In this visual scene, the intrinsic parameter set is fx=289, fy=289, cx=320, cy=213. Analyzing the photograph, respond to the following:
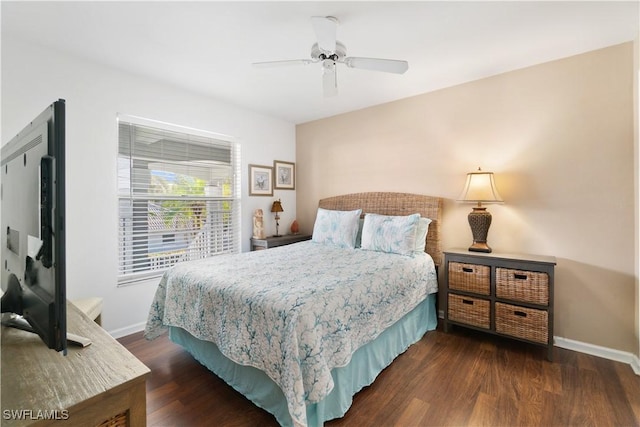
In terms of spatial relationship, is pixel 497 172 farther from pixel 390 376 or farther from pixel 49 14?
pixel 49 14

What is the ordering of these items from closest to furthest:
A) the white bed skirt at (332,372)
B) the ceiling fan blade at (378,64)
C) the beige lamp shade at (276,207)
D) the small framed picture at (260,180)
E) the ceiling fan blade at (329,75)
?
the white bed skirt at (332,372)
the ceiling fan blade at (378,64)
the ceiling fan blade at (329,75)
the small framed picture at (260,180)
the beige lamp shade at (276,207)

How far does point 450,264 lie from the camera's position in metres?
2.82

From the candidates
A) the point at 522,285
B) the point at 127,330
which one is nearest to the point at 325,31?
the point at 522,285

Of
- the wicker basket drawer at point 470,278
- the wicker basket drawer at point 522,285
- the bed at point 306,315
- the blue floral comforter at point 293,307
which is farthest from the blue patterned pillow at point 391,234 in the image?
the wicker basket drawer at point 522,285

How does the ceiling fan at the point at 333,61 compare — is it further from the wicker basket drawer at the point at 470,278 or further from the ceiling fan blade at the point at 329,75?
the wicker basket drawer at the point at 470,278

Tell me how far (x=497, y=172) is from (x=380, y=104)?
1625 mm

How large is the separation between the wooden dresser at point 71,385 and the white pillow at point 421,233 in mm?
2711

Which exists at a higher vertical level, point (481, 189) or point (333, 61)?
point (333, 61)

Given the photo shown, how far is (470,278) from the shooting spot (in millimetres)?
2699

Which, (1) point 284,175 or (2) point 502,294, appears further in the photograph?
(1) point 284,175

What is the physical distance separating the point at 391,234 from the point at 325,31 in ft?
6.35

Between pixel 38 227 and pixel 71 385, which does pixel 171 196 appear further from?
pixel 71 385

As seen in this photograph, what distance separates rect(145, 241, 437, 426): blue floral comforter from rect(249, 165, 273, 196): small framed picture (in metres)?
1.47

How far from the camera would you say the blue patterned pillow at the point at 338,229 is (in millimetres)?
3340
